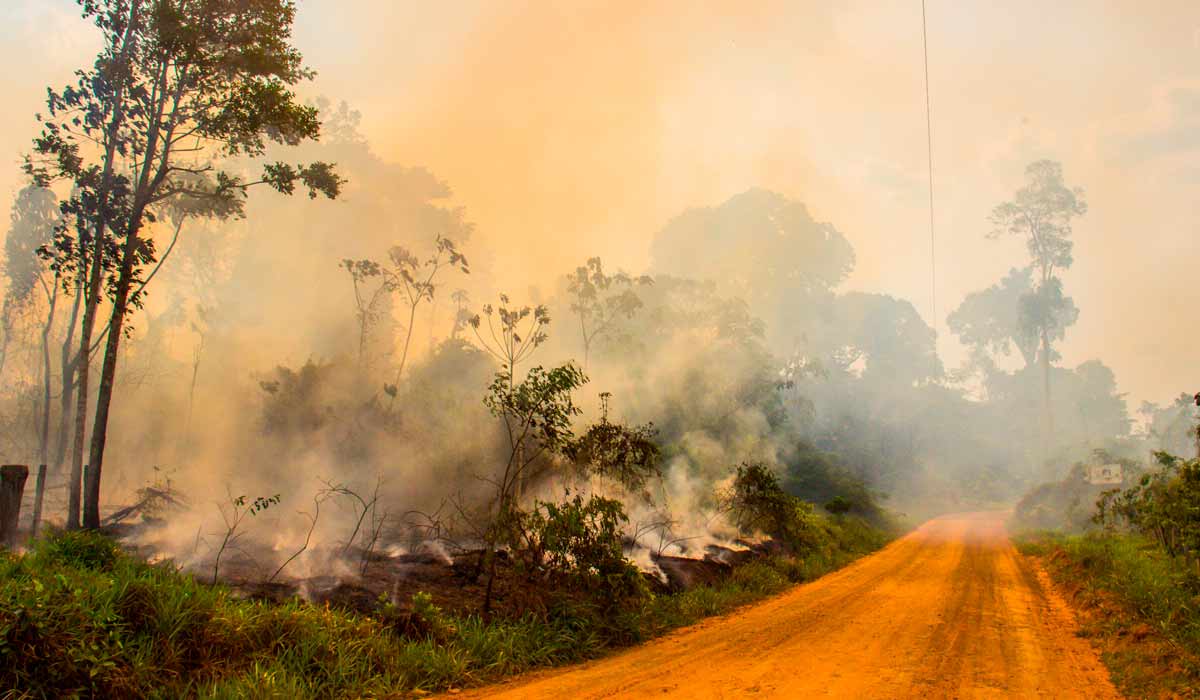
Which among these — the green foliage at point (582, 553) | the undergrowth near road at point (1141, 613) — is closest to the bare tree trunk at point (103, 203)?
the green foliage at point (582, 553)

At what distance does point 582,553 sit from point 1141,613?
349 inches

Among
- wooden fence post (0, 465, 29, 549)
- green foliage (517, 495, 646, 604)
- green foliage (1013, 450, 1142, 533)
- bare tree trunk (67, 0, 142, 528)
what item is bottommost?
green foliage (1013, 450, 1142, 533)

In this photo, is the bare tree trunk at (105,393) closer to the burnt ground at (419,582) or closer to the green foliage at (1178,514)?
the burnt ground at (419,582)

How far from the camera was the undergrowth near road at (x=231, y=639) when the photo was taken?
6.02 meters

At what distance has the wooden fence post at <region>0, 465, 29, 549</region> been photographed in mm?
12269

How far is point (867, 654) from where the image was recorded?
8.80 meters

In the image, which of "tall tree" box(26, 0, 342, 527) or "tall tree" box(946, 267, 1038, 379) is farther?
"tall tree" box(946, 267, 1038, 379)

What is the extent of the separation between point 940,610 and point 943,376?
298 feet

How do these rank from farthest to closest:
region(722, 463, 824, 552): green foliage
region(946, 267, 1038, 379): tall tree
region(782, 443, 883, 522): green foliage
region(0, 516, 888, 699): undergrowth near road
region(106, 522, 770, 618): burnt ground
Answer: region(946, 267, 1038, 379): tall tree → region(782, 443, 883, 522): green foliage → region(722, 463, 824, 552): green foliage → region(106, 522, 770, 618): burnt ground → region(0, 516, 888, 699): undergrowth near road

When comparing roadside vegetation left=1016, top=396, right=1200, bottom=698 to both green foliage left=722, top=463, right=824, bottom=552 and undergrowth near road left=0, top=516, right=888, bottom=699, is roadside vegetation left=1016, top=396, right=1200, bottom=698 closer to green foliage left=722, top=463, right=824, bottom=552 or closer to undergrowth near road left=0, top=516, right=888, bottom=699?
undergrowth near road left=0, top=516, right=888, bottom=699

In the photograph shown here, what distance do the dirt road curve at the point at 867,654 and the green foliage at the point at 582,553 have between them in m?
1.07

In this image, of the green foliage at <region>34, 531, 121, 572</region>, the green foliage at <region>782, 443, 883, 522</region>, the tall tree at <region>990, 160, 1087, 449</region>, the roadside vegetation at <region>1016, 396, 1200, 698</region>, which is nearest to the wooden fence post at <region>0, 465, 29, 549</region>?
the green foliage at <region>34, 531, 121, 572</region>

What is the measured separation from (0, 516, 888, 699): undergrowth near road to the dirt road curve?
0.74m

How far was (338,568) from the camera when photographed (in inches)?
486
